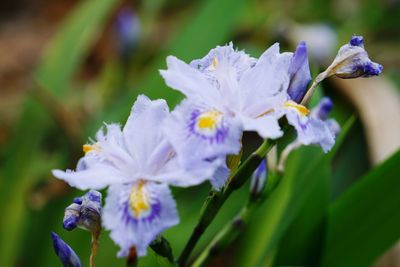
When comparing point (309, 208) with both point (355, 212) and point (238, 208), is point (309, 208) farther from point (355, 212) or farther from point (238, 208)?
point (238, 208)

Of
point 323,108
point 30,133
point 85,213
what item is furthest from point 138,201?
point 30,133

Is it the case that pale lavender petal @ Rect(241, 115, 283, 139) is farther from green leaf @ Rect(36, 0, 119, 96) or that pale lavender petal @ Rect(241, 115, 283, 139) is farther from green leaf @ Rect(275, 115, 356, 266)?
green leaf @ Rect(36, 0, 119, 96)

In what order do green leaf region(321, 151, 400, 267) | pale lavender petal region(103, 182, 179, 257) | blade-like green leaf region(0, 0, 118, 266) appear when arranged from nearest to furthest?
pale lavender petal region(103, 182, 179, 257) → green leaf region(321, 151, 400, 267) → blade-like green leaf region(0, 0, 118, 266)

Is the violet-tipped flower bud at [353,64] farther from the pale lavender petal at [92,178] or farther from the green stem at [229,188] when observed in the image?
the pale lavender petal at [92,178]

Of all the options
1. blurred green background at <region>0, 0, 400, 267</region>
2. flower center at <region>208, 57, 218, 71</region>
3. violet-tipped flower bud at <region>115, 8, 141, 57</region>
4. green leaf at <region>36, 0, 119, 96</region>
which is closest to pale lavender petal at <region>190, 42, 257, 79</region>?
flower center at <region>208, 57, 218, 71</region>

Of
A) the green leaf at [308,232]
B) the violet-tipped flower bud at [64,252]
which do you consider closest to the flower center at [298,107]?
the violet-tipped flower bud at [64,252]

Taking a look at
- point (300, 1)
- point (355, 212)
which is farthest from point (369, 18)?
point (355, 212)
